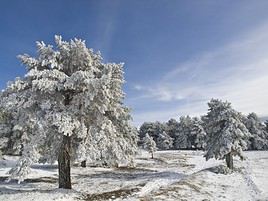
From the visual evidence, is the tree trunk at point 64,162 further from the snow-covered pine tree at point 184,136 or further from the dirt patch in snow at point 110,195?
the snow-covered pine tree at point 184,136

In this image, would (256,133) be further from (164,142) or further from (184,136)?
(164,142)

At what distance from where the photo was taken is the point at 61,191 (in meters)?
19.6

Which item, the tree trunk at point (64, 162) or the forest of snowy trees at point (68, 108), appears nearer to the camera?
the forest of snowy trees at point (68, 108)

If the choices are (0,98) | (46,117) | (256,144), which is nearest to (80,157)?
(46,117)

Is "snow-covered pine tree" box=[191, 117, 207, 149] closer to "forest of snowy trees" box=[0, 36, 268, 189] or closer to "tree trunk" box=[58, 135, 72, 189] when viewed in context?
"forest of snowy trees" box=[0, 36, 268, 189]

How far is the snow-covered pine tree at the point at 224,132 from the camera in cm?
3700

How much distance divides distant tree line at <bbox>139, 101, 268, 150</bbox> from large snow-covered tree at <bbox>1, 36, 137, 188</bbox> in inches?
2951

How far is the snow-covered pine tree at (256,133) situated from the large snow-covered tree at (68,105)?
298 ft

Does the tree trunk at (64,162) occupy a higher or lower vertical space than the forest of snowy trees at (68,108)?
lower

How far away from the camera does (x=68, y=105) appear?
67.8 ft

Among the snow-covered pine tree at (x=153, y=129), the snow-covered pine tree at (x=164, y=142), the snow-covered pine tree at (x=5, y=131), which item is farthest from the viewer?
the snow-covered pine tree at (x=153, y=129)

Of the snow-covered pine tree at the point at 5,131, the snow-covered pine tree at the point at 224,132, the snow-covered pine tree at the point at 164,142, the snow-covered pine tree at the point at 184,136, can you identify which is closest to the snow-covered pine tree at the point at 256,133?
the snow-covered pine tree at the point at 184,136

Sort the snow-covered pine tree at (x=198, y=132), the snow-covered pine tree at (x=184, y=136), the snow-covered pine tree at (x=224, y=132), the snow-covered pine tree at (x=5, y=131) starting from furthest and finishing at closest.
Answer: the snow-covered pine tree at (x=184, y=136), the snow-covered pine tree at (x=198, y=132), the snow-covered pine tree at (x=5, y=131), the snow-covered pine tree at (x=224, y=132)

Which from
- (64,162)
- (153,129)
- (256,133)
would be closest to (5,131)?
(64,162)
